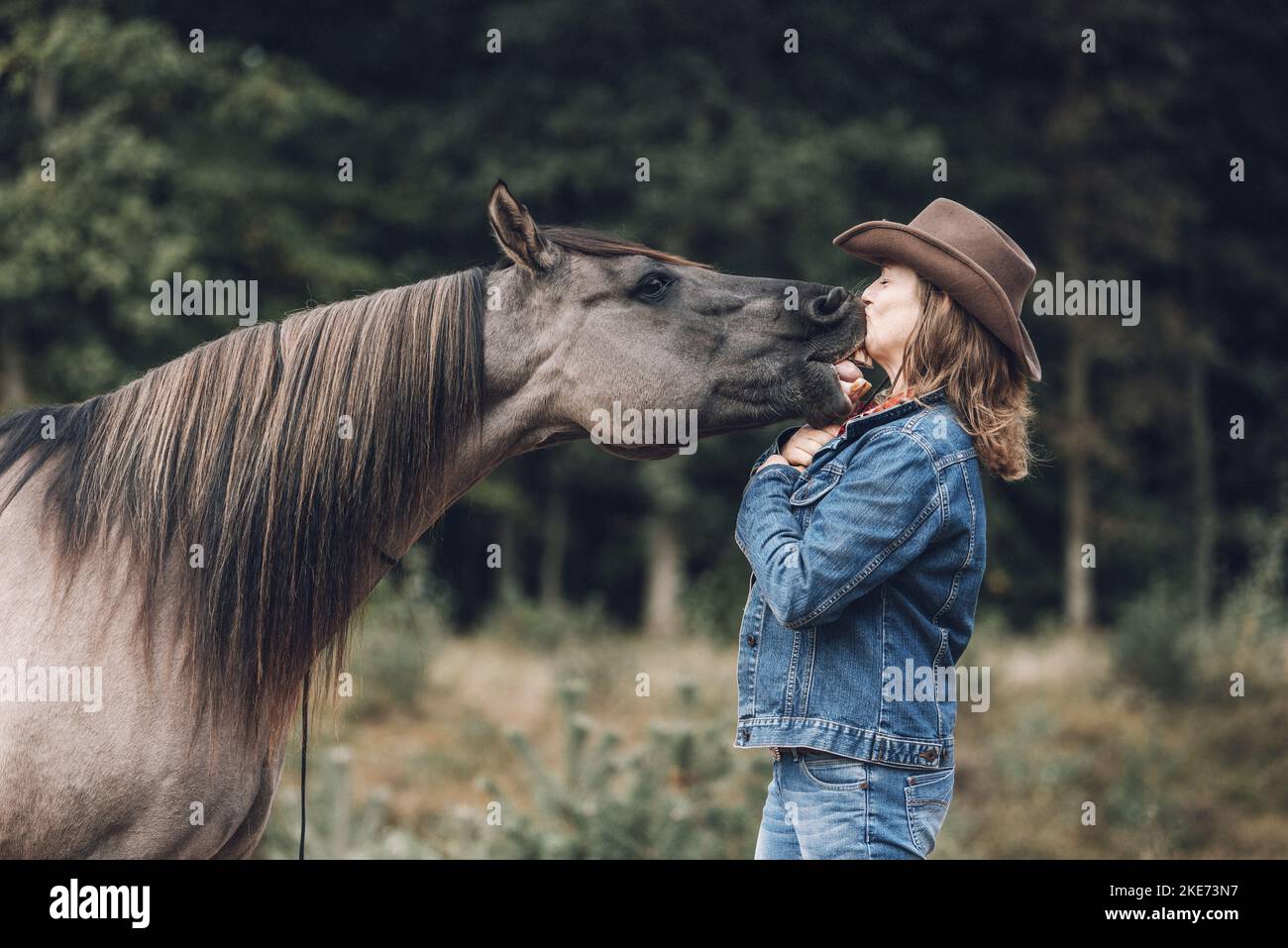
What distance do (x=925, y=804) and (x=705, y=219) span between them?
1331 centimetres

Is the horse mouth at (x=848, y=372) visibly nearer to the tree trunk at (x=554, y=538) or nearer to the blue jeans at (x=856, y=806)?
the blue jeans at (x=856, y=806)

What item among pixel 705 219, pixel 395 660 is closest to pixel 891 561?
pixel 395 660

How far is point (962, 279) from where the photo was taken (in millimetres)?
2486

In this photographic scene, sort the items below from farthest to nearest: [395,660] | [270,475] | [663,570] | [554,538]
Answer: [554,538]
[663,570]
[395,660]
[270,475]

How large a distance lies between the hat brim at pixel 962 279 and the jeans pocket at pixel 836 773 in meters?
0.89

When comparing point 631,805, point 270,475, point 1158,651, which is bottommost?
point 631,805

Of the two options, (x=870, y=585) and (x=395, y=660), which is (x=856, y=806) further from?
(x=395, y=660)

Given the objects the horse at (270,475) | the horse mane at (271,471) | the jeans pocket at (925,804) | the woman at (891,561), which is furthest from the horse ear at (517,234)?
the jeans pocket at (925,804)

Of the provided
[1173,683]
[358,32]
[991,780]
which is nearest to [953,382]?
[991,780]

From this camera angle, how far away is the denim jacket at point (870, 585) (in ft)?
7.59

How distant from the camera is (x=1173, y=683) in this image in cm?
1073

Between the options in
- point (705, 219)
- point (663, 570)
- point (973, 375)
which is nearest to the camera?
point (973, 375)
